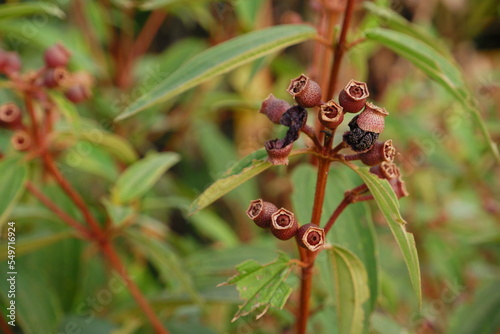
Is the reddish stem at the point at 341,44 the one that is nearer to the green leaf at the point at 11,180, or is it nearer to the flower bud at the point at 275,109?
the flower bud at the point at 275,109

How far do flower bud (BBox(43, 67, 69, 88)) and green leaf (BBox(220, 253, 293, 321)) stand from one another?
0.56 metres

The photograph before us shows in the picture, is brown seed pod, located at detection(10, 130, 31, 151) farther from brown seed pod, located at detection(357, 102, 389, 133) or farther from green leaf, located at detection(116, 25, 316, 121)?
brown seed pod, located at detection(357, 102, 389, 133)

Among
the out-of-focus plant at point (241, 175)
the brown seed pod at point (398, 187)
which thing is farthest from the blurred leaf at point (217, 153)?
the brown seed pod at point (398, 187)

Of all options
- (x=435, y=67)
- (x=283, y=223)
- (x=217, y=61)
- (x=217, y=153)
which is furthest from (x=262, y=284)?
(x=217, y=153)

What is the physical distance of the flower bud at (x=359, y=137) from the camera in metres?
0.69

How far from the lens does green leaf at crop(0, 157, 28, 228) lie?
1002 mm

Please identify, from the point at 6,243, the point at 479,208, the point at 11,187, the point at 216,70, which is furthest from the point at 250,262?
the point at 479,208

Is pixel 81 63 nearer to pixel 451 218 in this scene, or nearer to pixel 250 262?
pixel 250 262

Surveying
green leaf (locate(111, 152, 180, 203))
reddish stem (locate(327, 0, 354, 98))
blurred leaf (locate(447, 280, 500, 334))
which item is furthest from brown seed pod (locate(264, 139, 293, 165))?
blurred leaf (locate(447, 280, 500, 334))

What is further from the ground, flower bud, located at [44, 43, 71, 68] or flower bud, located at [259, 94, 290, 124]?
flower bud, located at [259, 94, 290, 124]

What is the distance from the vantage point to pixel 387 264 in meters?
1.71

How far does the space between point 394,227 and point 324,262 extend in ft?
0.91

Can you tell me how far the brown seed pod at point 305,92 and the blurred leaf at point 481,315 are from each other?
761 mm

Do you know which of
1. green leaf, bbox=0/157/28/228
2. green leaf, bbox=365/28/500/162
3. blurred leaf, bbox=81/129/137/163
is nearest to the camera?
green leaf, bbox=365/28/500/162
